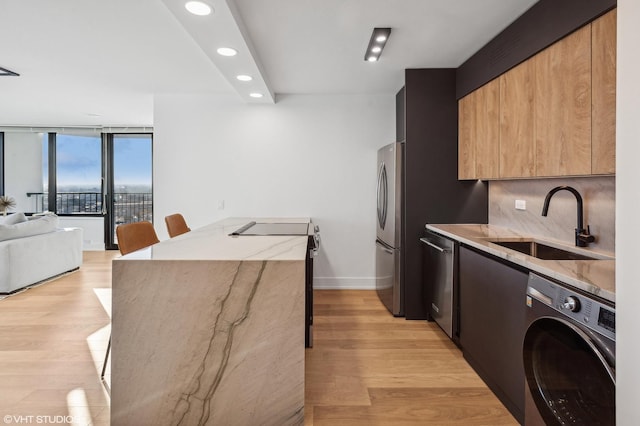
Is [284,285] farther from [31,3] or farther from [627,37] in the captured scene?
[31,3]

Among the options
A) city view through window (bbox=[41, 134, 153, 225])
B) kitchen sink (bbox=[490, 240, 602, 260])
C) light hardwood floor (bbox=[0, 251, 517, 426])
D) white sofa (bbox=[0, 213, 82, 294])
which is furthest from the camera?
city view through window (bbox=[41, 134, 153, 225])

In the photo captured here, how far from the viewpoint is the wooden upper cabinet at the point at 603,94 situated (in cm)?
164

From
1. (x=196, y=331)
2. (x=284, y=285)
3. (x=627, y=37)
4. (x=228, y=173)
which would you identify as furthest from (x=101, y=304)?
(x=627, y=37)

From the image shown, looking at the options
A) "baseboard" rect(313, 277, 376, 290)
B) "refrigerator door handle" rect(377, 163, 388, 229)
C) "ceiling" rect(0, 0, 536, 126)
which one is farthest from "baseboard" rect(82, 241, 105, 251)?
"refrigerator door handle" rect(377, 163, 388, 229)

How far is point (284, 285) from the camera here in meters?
1.60

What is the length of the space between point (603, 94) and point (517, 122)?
2.42 feet

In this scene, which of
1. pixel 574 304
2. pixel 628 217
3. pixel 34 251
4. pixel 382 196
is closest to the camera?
pixel 628 217

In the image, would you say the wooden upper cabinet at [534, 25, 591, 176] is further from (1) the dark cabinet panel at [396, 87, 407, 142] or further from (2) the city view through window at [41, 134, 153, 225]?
(2) the city view through window at [41, 134, 153, 225]

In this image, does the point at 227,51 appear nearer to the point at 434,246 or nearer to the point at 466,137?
the point at 466,137

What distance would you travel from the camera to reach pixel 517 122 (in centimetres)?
241

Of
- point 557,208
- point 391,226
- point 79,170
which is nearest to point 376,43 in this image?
point 391,226

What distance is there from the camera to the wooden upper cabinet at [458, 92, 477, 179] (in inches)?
120

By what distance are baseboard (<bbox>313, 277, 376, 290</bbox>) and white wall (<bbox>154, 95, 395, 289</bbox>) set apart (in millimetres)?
13

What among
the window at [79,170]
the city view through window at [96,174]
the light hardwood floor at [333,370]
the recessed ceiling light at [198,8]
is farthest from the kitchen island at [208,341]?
the window at [79,170]
